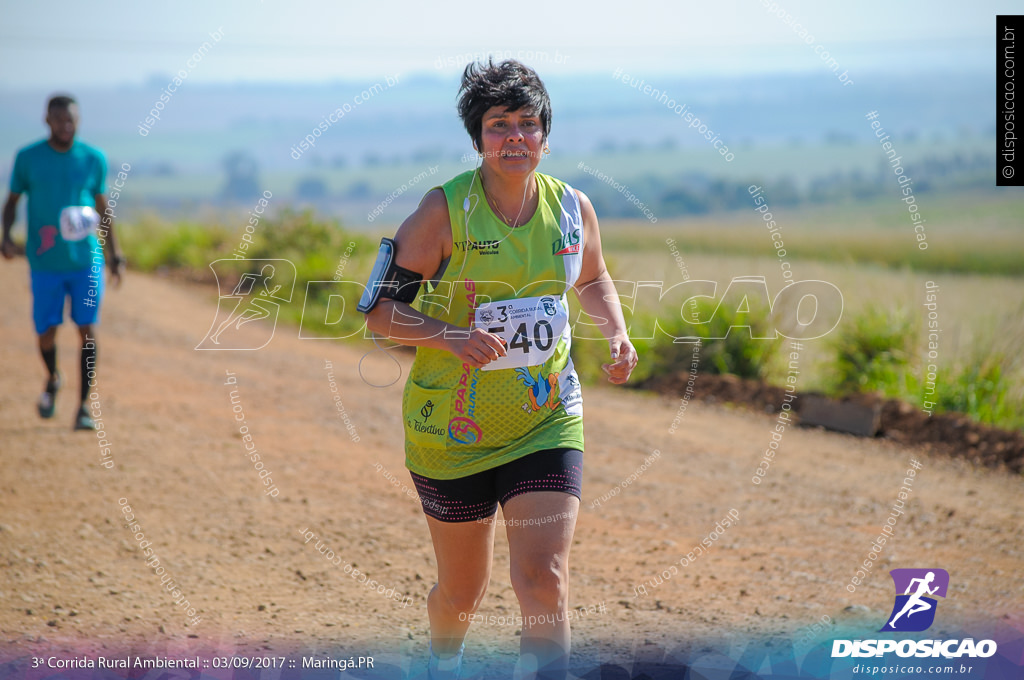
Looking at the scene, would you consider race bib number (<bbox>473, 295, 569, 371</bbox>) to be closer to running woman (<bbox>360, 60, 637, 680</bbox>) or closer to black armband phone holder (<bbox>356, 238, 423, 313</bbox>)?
running woman (<bbox>360, 60, 637, 680</bbox>)

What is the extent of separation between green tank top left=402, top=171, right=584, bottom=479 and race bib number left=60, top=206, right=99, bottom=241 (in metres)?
4.34

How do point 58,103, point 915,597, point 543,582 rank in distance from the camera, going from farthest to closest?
point 58,103 < point 915,597 < point 543,582

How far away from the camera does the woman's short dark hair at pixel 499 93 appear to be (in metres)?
2.81

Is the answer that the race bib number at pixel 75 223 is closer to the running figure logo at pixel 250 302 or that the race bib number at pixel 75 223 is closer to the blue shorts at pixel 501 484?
the running figure logo at pixel 250 302

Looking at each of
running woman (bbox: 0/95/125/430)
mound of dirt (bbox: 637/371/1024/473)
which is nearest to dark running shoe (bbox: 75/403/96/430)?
running woman (bbox: 0/95/125/430)

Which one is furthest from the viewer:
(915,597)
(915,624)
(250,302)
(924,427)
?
(250,302)

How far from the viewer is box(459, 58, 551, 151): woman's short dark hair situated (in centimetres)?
281

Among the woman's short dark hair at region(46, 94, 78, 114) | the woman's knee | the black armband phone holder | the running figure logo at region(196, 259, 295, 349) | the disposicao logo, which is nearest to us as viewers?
the woman's knee

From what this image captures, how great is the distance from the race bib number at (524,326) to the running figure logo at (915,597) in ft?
7.14

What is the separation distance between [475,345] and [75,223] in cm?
468

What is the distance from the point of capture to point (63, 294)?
647cm

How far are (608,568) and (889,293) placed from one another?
6325mm

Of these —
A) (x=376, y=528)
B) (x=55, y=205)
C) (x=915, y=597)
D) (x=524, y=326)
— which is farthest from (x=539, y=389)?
(x=55, y=205)

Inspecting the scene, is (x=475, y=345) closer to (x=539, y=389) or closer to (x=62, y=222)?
(x=539, y=389)
